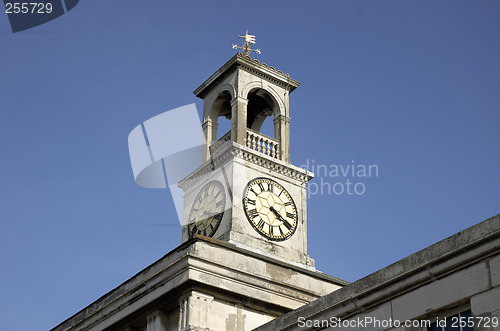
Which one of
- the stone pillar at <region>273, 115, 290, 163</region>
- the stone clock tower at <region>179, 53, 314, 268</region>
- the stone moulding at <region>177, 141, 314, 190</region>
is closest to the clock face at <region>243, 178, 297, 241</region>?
the stone clock tower at <region>179, 53, 314, 268</region>

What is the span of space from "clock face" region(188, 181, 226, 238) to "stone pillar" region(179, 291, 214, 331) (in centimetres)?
1134

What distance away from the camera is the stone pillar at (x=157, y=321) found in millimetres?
23453

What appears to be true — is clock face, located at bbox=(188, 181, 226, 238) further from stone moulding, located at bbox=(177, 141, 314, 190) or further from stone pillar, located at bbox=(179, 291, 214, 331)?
stone pillar, located at bbox=(179, 291, 214, 331)

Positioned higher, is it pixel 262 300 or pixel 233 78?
pixel 233 78

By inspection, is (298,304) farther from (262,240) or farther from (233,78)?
(233,78)

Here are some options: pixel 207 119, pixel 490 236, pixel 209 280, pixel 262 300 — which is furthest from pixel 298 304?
pixel 207 119

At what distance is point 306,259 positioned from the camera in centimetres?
3444

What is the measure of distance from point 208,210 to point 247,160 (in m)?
2.79

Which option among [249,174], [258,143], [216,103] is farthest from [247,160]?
[216,103]

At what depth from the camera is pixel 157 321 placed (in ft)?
77.5

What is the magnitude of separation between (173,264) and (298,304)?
419cm

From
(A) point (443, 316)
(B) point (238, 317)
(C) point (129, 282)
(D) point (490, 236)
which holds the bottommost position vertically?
(A) point (443, 316)

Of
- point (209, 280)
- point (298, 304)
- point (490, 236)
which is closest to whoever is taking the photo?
point (490, 236)

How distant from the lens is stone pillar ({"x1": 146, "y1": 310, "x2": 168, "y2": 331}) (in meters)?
23.5
